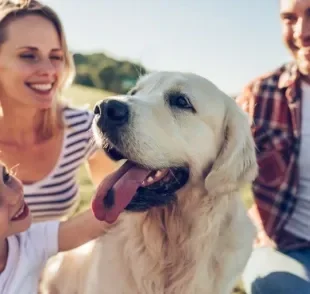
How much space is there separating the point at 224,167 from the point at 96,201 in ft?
1.94

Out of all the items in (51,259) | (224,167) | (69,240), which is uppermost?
(224,167)

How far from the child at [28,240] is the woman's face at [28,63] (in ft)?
2.58

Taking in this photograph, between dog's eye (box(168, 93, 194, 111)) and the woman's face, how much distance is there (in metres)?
0.99

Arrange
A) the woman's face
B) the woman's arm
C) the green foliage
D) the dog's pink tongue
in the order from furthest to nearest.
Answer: the green foliage → the woman's face → the woman's arm → the dog's pink tongue

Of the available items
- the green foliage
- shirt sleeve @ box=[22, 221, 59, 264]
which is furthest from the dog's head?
the green foliage

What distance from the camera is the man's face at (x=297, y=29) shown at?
2.92m

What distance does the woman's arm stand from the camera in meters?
2.71

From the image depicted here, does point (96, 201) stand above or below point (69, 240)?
above

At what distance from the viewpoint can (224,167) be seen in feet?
8.18

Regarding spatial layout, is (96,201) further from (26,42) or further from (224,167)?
(26,42)

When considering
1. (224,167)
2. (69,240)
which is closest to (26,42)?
(69,240)

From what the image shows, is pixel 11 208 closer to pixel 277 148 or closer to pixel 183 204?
pixel 183 204

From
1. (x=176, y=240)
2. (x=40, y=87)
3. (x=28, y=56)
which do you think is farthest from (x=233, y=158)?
(x=28, y=56)

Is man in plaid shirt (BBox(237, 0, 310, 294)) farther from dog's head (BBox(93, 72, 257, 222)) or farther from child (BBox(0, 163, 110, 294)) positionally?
child (BBox(0, 163, 110, 294))
